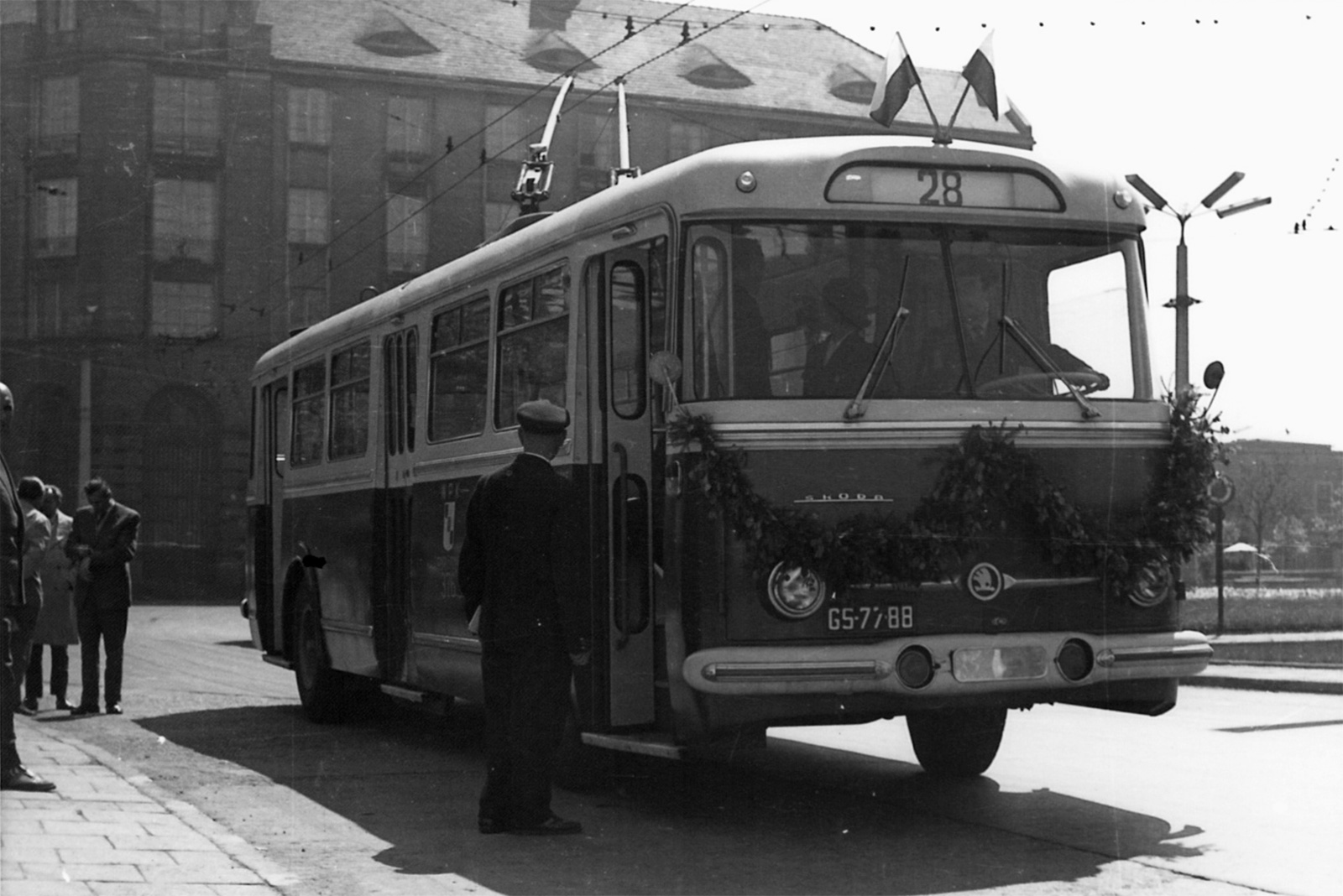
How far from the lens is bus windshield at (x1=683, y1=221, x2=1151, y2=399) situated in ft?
28.1

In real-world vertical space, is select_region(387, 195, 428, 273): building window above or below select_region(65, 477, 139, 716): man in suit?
above

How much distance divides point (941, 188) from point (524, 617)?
270 cm

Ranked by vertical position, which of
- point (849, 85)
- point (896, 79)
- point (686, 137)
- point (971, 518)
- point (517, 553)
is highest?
point (849, 85)

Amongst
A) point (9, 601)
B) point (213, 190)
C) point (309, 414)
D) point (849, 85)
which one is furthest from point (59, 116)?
point (9, 601)

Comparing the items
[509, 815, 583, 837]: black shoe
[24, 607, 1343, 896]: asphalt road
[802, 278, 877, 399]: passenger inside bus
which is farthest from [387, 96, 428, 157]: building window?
[509, 815, 583, 837]: black shoe

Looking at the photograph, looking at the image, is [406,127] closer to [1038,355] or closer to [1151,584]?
[1038,355]

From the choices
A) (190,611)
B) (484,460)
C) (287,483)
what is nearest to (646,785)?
(484,460)

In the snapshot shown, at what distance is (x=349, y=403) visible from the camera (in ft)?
46.1

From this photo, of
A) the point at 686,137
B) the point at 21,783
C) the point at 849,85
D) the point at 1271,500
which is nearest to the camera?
the point at 21,783

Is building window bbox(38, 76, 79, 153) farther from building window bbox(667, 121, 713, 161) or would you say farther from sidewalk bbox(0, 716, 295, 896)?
sidewalk bbox(0, 716, 295, 896)

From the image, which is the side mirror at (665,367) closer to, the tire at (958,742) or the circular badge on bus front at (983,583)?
the circular badge on bus front at (983,583)

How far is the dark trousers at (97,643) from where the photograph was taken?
15.5m

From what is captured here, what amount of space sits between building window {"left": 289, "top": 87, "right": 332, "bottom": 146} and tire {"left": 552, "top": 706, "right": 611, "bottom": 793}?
1686 inches

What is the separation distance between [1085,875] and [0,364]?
48128mm
